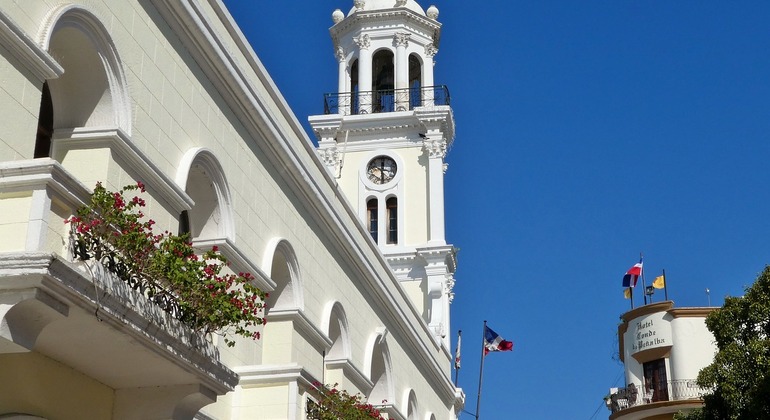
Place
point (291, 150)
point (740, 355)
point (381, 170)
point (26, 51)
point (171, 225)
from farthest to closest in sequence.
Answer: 1. point (381, 170)
2. point (740, 355)
3. point (291, 150)
4. point (171, 225)
5. point (26, 51)

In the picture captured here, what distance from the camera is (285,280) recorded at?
17.7 m

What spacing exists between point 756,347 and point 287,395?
961 centimetres

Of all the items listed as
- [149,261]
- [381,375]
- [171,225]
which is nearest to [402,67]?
[381,375]

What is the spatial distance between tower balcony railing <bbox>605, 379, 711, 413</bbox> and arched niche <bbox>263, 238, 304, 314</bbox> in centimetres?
2096

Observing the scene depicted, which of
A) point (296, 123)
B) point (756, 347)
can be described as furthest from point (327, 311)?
point (756, 347)

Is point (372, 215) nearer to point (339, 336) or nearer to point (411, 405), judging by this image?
point (411, 405)

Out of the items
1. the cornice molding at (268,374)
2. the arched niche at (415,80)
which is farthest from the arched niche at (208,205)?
the arched niche at (415,80)

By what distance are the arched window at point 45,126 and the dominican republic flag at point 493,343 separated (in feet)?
89.6

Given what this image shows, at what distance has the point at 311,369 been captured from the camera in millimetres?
17719

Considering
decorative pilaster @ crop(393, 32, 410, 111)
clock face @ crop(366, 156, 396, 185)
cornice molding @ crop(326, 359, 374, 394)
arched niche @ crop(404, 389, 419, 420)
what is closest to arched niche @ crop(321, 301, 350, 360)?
cornice molding @ crop(326, 359, 374, 394)

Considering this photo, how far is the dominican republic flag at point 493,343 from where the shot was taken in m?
37.7

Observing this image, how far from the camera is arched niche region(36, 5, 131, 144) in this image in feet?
37.8

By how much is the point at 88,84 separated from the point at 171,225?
1993 mm

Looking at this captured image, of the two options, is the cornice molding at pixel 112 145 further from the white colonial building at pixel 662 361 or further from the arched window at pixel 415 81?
the arched window at pixel 415 81
